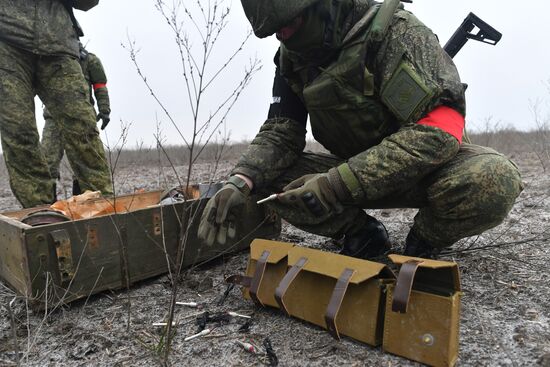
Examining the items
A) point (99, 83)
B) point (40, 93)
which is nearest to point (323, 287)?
point (40, 93)

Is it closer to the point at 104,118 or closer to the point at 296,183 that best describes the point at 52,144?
the point at 104,118

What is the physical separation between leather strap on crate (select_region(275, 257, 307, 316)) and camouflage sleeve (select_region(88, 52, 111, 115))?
3650mm

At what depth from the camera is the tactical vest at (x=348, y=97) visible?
1.89m

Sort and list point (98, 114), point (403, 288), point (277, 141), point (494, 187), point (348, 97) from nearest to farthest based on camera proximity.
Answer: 1. point (403, 288)
2. point (494, 187)
3. point (348, 97)
4. point (277, 141)
5. point (98, 114)

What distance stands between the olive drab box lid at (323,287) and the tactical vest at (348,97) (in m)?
0.75

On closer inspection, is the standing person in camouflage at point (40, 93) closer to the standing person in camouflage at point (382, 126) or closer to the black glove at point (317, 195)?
the standing person in camouflage at point (382, 126)

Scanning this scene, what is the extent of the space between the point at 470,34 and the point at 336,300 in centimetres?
205

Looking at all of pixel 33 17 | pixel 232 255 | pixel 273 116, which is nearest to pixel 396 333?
pixel 232 255

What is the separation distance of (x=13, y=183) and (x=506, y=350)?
3072 millimetres

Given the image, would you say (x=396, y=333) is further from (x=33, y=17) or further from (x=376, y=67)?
(x=33, y=17)

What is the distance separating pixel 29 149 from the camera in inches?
114

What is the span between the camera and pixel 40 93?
122 inches

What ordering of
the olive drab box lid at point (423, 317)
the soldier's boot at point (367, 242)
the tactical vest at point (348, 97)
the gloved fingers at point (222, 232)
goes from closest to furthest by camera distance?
the olive drab box lid at point (423, 317)
the tactical vest at point (348, 97)
the gloved fingers at point (222, 232)
the soldier's boot at point (367, 242)

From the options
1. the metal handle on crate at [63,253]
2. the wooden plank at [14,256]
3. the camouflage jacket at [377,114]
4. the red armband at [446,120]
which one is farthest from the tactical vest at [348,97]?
the wooden plank at [14,256]
